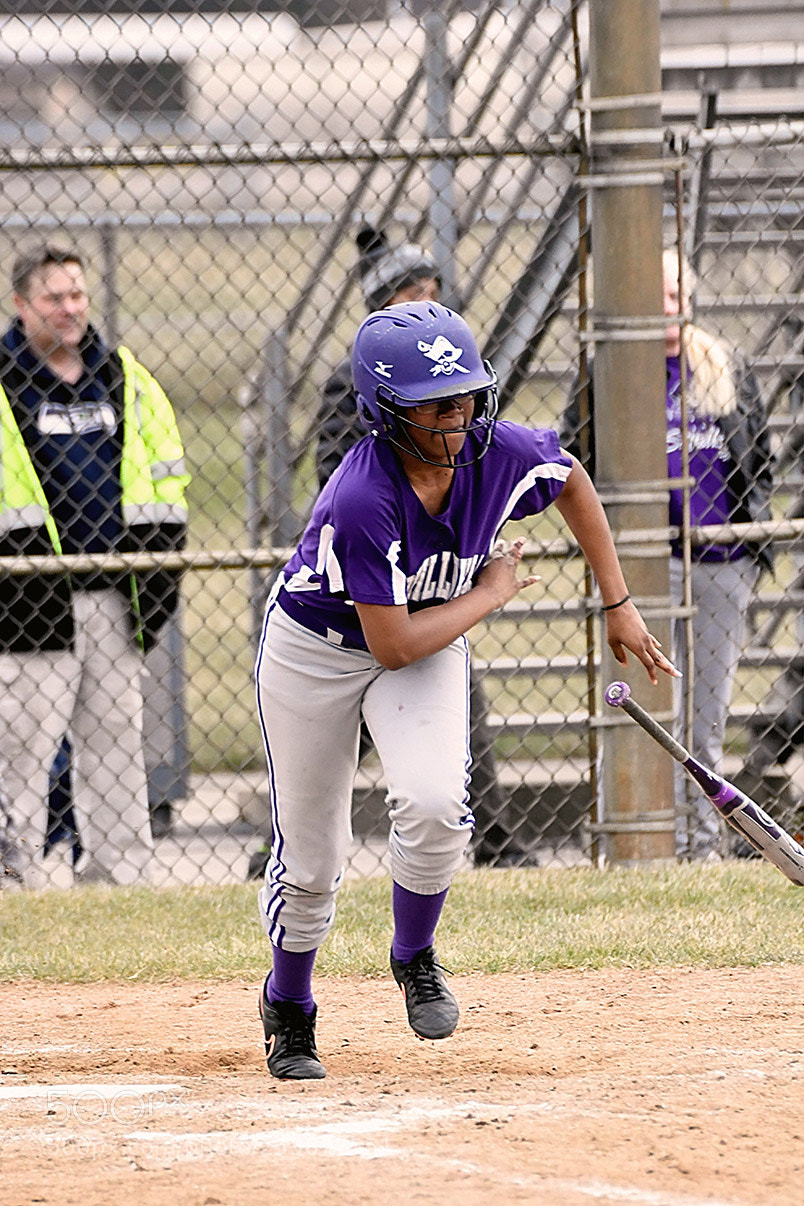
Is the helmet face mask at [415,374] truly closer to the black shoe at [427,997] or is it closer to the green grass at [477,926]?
the black shoe at [427,997]

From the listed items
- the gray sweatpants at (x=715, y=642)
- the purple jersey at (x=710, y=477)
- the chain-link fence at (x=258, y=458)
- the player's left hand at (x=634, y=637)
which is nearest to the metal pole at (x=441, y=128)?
the chain-link fence at (x=258, y=458)

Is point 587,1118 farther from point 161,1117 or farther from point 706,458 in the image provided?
point 706,458

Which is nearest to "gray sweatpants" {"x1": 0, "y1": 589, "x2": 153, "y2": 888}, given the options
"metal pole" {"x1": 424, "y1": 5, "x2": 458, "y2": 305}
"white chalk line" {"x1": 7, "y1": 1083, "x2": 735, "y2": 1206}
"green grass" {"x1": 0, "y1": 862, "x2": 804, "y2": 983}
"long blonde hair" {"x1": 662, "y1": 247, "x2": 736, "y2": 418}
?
"green grass" {"x1": 0, "y1": 862, "x2": 804, "y2": 983}

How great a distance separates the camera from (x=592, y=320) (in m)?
5.46

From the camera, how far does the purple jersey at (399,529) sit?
3209 millimetres

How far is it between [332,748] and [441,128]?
4.18m

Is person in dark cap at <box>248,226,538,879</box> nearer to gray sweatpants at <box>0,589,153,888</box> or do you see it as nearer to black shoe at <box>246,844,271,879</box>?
black shoe at <box>246,844,271,879</box>

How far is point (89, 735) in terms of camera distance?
5965 millimetres

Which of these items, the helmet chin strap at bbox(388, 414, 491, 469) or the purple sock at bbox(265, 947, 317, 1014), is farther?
the purple sock at bbox(265, 947, 317, 1014)

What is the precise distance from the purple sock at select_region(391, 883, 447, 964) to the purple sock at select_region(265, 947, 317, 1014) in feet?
0.65

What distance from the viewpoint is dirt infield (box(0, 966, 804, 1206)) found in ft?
8.75

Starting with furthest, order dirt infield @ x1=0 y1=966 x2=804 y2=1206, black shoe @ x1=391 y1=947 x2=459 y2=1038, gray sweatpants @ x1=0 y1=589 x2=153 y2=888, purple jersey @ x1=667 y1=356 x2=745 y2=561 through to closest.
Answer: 1. purple jersey @ x1=667 y1=356 x2=745 y2=561
2. gray sweatpants @ x1=0 y1=589 x2=153 y2=888
3. black shoe @ x1=391 y1=947 x2=459 y2=1038
4. dirt infield @ x1=0 y1=966 x2=804 y2=1206

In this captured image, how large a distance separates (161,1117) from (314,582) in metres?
1.13

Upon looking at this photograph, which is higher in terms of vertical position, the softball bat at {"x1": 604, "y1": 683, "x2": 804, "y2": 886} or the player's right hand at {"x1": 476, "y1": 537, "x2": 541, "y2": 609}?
the player's right hand at {"x1": 476, "y1": 537, "x2": 541, "y2": 609}
